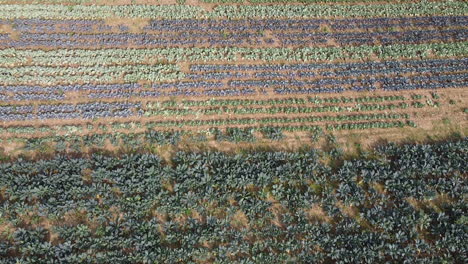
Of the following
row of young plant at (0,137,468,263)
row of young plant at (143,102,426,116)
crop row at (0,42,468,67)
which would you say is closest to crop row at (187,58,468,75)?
crop row at (0,42,468,67)

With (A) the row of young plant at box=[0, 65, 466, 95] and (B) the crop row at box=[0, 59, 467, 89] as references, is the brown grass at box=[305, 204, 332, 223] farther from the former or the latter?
(B) the crop row at box=[0, 59, 467, 89]

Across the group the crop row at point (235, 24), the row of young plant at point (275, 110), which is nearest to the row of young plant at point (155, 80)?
the row of young plant at point (275, 110)

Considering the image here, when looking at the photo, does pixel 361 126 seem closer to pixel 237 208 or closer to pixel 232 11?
pixel 237 208

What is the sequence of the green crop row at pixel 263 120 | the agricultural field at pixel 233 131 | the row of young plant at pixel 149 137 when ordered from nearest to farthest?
1. the agricultural field at pixel 233 131
2. the row of young plant at pixel 149 137
3. the green crop row at pixel 263 120

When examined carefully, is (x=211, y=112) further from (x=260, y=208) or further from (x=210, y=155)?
(x=260, y=208)

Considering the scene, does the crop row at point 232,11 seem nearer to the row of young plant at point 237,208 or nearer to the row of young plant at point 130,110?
the row of young plant at point 130,110

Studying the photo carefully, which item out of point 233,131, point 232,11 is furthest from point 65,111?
point 232,11
